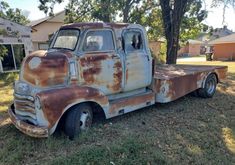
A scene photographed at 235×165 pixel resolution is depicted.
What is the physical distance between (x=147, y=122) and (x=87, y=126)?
5.25 feet

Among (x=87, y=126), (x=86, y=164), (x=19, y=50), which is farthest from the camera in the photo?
(x=19, y=50)

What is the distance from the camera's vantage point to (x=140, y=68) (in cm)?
632

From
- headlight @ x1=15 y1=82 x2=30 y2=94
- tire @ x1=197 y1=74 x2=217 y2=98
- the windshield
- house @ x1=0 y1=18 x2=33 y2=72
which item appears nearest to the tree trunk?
tire @ x1=197 y1=74 x2=217 y2=98

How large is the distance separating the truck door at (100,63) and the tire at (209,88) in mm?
3752

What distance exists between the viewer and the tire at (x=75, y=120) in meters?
4.91

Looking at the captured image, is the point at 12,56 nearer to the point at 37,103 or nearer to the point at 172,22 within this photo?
the point at 172,22

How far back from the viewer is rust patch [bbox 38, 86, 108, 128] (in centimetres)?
452

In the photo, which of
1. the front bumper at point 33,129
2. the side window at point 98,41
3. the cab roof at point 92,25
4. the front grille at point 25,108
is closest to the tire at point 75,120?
the front bumper at point 33,129

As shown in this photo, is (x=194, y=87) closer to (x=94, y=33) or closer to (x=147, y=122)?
(x=147, y=122)

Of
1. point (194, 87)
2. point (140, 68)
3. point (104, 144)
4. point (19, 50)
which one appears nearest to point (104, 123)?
point (104, 144)

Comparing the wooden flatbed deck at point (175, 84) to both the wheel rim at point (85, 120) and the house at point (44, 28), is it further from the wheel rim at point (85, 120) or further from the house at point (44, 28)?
the house at point (44, 28)

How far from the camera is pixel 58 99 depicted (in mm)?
4605

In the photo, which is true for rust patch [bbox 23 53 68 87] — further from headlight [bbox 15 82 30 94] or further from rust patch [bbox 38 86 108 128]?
rust patch [bbox 38 86 108 128]

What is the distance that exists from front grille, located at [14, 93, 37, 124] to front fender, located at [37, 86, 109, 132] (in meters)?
0.33
